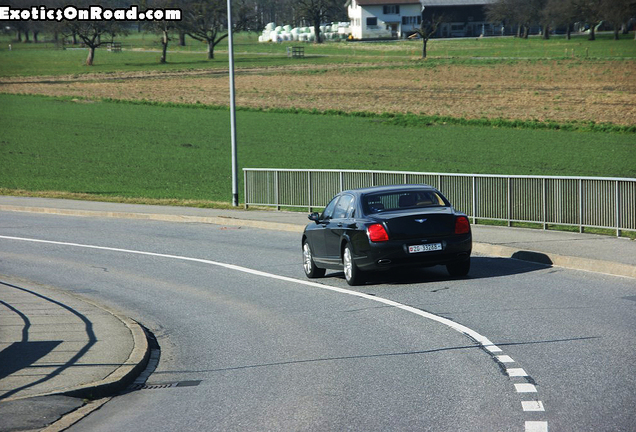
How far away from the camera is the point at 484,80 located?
276 ft

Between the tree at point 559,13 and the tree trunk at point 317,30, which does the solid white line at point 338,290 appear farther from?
the tree trunk at point 317,30

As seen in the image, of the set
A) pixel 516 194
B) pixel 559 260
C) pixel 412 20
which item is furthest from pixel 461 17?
pixel 559 260

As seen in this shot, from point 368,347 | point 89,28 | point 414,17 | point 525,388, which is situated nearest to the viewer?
point 525,388

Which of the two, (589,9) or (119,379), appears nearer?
(119,379)

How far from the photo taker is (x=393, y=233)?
15.5 meters

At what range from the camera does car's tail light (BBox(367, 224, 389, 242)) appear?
15523 mm

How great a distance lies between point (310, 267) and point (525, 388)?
31.1 feet

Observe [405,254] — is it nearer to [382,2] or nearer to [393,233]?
[393,233]

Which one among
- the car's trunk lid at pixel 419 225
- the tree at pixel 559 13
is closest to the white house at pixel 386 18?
the tree at pixel 559 13

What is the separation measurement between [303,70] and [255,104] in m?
33.0

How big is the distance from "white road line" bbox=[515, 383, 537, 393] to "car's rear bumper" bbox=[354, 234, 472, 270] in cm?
682

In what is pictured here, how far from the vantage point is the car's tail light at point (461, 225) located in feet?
51.8

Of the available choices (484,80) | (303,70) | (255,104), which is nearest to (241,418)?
(255,104)

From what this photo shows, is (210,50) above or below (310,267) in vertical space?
above
